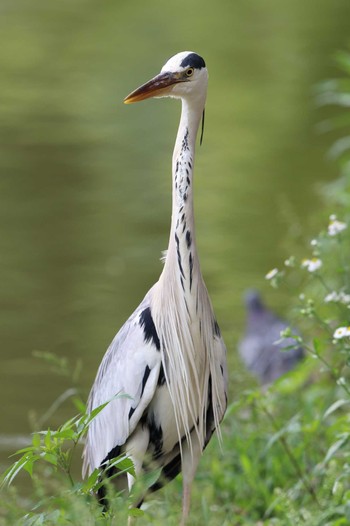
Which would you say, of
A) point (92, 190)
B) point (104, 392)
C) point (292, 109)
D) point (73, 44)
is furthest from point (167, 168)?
point (104, 392)

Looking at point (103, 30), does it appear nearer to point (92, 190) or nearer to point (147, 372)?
point (92, 190)

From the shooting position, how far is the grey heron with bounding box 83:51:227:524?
3.64m

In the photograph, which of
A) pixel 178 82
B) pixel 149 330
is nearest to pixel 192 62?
pixel 178 82

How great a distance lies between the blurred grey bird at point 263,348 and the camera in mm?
6809

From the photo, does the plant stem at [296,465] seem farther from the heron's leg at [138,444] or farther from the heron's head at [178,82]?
the heron's head at [178,82]

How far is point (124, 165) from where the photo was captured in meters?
10.6

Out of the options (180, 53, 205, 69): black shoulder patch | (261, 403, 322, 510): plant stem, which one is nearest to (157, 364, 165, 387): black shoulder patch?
(261, 403, 322, 510): plant stem

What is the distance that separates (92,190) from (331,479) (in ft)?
20.9

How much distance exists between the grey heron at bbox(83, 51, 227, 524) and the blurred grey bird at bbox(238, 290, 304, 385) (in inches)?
113

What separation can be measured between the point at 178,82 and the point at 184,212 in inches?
16.4

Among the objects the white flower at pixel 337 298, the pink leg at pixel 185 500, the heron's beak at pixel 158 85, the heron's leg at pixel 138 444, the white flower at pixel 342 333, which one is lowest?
the pink leg at pixel 185 500

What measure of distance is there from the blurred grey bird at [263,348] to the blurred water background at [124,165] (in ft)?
0.95

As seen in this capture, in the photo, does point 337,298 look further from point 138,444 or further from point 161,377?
point 138,444

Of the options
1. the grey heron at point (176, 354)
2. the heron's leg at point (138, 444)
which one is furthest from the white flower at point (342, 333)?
the heron's leg at point (138, 444)
